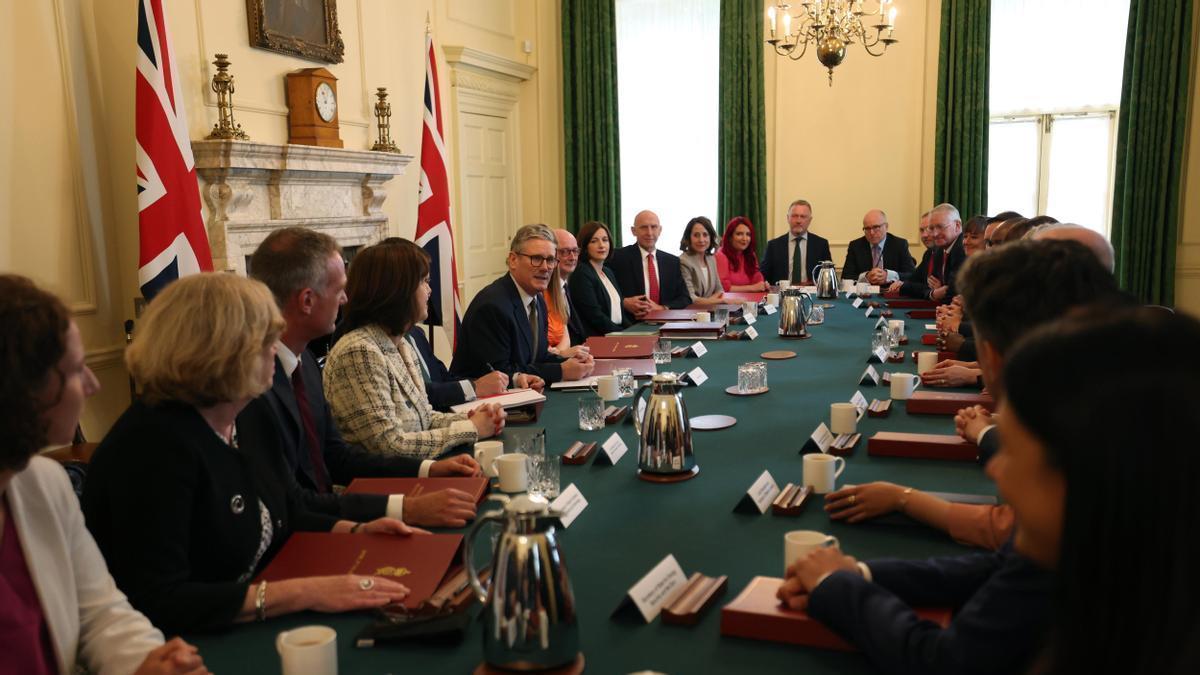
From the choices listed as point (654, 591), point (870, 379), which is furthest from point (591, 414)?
point (654, 591)

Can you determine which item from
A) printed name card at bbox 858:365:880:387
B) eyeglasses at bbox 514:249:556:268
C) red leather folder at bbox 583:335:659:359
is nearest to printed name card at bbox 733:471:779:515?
printed name card at bbox 858:365:880:387

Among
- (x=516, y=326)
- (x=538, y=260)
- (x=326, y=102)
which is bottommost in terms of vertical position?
(x=516, y=326)

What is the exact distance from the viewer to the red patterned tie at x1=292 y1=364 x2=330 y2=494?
2359 millimetres

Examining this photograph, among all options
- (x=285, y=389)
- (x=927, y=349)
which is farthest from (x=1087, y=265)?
(x=927, y=349)

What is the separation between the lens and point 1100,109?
7.78 metres

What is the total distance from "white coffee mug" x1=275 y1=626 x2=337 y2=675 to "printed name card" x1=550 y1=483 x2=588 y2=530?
2.25 ft

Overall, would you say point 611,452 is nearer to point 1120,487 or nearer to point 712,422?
point 712,422

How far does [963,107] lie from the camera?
7824mm

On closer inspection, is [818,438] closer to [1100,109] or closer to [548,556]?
[548,556]

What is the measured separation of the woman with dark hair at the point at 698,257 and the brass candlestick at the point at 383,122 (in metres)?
2.27

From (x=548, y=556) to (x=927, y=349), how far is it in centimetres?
337

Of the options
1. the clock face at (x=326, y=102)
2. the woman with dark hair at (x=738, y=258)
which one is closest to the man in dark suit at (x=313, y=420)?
the clock face at (x=326, y=102)

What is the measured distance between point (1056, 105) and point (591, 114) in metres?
4.13

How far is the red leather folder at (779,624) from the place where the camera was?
1392mm
